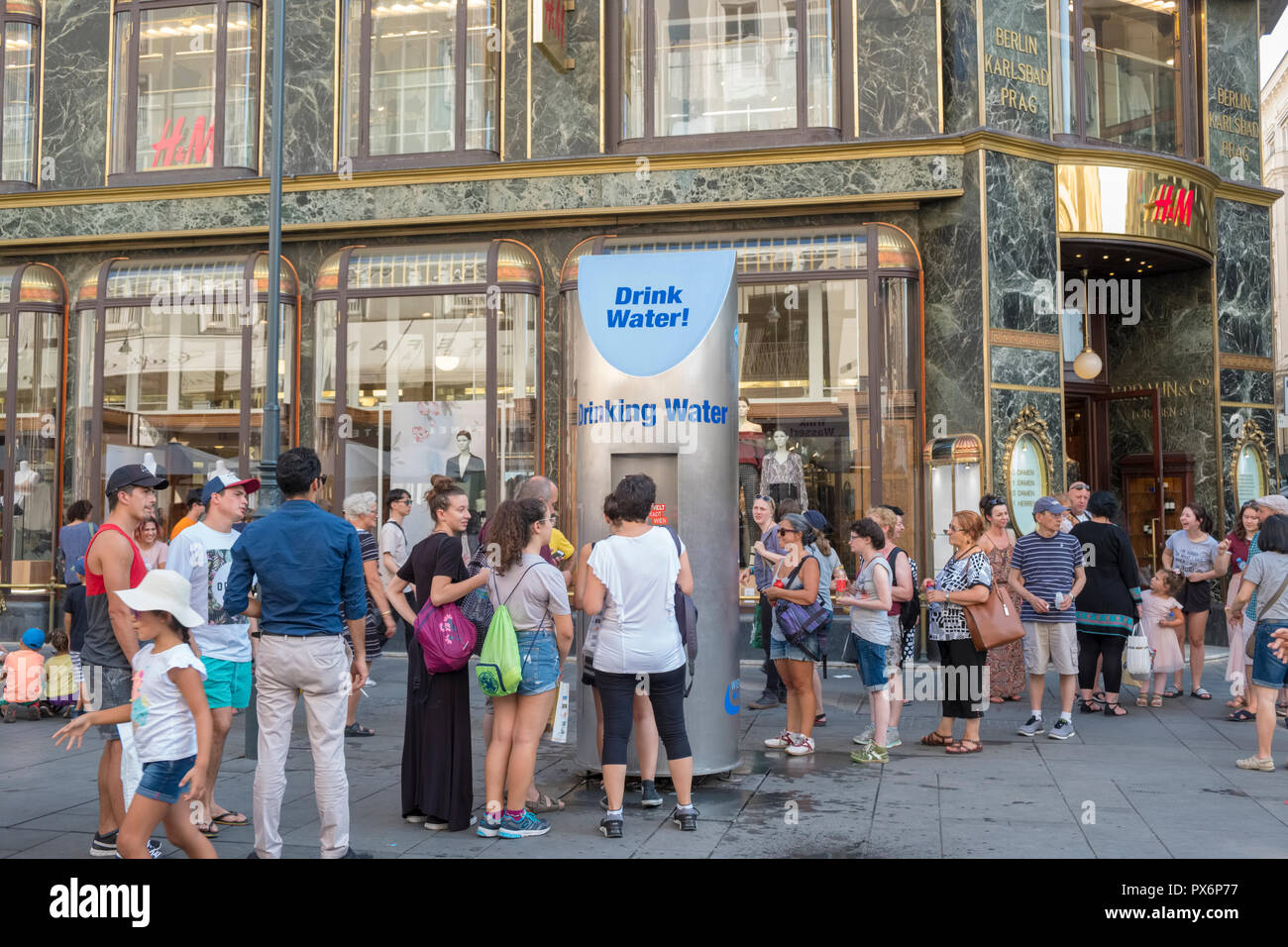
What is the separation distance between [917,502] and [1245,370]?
5381 mm

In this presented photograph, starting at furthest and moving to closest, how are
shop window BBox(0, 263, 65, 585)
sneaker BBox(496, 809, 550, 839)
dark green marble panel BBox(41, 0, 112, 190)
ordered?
1. dark green marble panel BBox(41, 0, 112, 190)
2. shop window BBox(0, 263, 65, 585)
3. sneaker BBox(496, 809, 550, 839)

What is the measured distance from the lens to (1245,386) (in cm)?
1577

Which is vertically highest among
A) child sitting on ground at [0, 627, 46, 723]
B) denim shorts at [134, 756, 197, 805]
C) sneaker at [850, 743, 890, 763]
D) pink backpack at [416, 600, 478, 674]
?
pink backpack at [416, 600, 478, 674]

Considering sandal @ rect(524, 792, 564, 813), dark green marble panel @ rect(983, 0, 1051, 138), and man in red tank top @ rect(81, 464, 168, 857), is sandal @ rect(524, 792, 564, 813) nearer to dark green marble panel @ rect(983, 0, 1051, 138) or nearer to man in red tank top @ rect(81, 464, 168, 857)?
man in red tank top @ rect(81, 464, 168, 857)

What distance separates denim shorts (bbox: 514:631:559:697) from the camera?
21.4 ft

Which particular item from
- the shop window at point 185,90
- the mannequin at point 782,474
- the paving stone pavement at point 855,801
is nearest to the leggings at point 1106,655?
the paving stone pavement at point 855,801

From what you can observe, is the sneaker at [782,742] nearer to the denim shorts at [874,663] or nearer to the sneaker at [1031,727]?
the denim shorts at [874,663]

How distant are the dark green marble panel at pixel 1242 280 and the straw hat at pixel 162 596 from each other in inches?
565

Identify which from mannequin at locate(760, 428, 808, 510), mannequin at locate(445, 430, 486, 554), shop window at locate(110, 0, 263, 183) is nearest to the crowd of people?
mannequin at locate(760, 428, 808, 510)

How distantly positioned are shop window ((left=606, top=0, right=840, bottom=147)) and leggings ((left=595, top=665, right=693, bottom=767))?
9.75 metres

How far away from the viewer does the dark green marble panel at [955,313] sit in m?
13.8

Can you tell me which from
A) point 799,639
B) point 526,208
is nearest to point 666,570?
point 799,639

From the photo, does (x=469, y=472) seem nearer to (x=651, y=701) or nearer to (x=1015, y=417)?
(x=1015, y=417)

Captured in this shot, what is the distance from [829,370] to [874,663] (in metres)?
6.45
